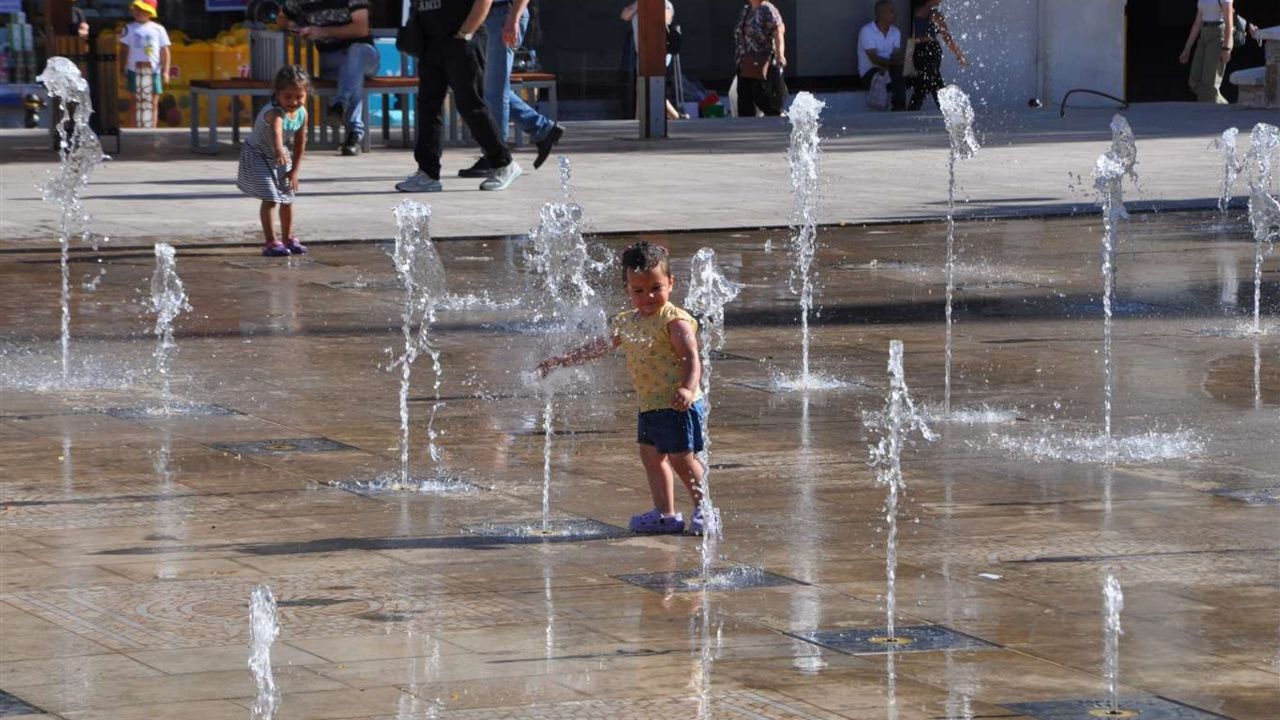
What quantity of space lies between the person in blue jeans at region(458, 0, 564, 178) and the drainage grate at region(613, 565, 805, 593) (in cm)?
1196

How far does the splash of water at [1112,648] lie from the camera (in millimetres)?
5340

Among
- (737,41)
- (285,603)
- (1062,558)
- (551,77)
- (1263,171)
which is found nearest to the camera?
(285,603)

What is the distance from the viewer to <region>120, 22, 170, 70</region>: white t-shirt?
24.6 meters

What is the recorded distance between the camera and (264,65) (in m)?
23.0

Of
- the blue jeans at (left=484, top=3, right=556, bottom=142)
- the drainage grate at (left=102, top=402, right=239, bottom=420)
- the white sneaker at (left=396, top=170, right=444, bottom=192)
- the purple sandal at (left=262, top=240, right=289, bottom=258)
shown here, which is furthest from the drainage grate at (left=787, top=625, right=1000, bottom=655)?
the blue jeans at (left=484, top=3, right=556, bottom=142)

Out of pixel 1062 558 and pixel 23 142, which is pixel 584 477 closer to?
pixel 1062 558

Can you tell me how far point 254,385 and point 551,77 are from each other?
13166 millimetres

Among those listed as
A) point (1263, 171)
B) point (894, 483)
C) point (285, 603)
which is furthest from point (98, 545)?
point (1263, 171)

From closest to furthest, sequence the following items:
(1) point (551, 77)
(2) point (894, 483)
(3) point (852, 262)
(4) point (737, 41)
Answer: (2) point (894, 483), (3) point (852, 262), (1) point (551, 77), (4) point (737, 41)

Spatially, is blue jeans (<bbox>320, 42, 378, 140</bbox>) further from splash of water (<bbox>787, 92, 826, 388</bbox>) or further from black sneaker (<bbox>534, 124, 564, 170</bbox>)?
splash of water (<bbox>787, 92, 826, 388</bbox>)

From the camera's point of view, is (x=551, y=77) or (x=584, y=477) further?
(x=551, y=77)

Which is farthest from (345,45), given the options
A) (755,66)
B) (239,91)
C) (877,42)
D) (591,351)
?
(591,351)

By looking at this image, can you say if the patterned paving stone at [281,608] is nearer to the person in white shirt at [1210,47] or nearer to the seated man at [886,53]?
the seated man at [886,53]

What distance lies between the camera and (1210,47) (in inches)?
1183
